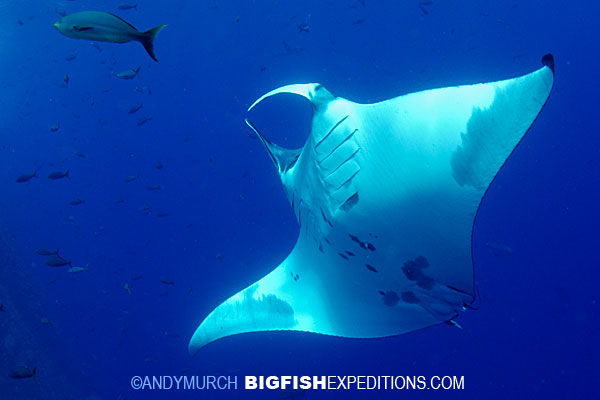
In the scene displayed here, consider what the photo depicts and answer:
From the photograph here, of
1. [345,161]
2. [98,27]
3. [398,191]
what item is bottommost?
[398,191]

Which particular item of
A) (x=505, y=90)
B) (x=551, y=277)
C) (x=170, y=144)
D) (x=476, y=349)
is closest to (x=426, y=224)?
(x=505, y=90)

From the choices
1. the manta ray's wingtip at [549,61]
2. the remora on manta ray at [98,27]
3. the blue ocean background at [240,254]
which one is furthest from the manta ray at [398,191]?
the blue ocean background at [240,254]

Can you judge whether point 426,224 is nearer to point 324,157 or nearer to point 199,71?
point 324,157

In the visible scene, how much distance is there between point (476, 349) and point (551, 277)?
4.62 metres

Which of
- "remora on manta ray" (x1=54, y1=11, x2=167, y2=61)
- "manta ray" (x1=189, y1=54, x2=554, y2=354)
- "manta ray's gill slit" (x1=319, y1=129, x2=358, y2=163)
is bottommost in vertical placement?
"manta ray" (x1=189, y1=54, x2=554, y2=354)

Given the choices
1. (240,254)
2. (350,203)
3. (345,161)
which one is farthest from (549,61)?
(240,254)

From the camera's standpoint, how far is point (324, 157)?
5.72 feet

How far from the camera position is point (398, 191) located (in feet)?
5.46

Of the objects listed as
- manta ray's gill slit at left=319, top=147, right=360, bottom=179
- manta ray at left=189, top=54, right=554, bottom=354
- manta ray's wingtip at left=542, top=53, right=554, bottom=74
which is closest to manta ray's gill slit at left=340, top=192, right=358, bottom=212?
manta ray at left=189, top=54, right=554, bottom=354

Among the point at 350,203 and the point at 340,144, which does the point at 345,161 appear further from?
the point at 350,203

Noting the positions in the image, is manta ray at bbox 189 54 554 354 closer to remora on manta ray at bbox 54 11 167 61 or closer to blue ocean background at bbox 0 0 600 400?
remora on manta ray at bbox 54 11 167 61

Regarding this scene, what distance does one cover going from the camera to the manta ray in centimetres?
139

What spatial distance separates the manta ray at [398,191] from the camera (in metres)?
1.39

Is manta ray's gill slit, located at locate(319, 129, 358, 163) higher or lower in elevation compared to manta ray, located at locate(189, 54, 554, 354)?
higher
